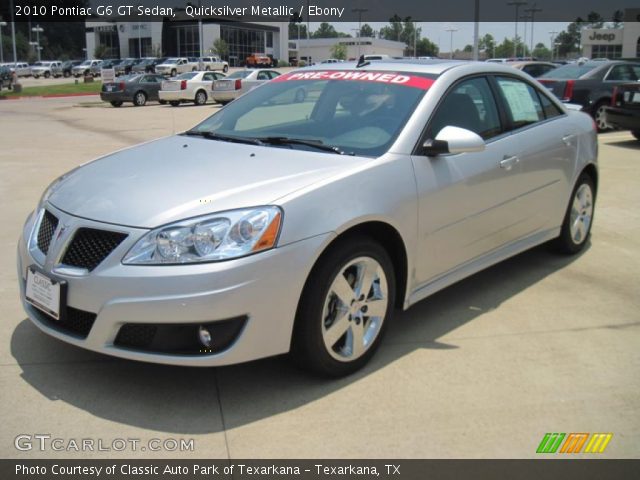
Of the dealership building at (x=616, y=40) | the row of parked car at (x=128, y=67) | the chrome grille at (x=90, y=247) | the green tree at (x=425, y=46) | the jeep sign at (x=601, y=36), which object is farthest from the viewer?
the green tree at (x=425, y=46)

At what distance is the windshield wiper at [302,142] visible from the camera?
12.7 ft

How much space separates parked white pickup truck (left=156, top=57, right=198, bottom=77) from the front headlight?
2196 inches

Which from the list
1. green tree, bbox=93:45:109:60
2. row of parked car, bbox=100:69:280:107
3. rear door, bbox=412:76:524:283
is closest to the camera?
rear door, bbox=412:76:524:283

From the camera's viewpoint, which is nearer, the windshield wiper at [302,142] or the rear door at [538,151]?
the windshield wiper at [302,142]

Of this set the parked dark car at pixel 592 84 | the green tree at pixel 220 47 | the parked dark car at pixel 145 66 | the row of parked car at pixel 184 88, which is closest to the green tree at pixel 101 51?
the green tree at pixel 220 47

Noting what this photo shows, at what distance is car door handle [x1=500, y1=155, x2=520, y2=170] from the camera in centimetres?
446

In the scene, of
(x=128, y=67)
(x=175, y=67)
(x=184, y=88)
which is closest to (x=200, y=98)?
(x=184, y=88)

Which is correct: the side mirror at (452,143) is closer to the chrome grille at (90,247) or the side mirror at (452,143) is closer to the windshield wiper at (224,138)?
the windshield wiper at (224,138)

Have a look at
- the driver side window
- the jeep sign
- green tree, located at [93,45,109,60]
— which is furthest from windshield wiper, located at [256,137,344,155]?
green tree, located at [93,45,109,60]

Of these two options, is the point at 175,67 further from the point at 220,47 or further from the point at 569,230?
the point at 569,230

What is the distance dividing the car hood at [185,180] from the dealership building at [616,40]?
238 ft

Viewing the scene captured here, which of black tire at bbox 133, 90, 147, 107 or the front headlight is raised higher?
black tire at bbox 133, 90, 147, 107

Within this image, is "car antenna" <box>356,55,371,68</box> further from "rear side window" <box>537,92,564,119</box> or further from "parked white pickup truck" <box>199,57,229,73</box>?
"parked white pickup truck" <box>199,57,229,73</box>
